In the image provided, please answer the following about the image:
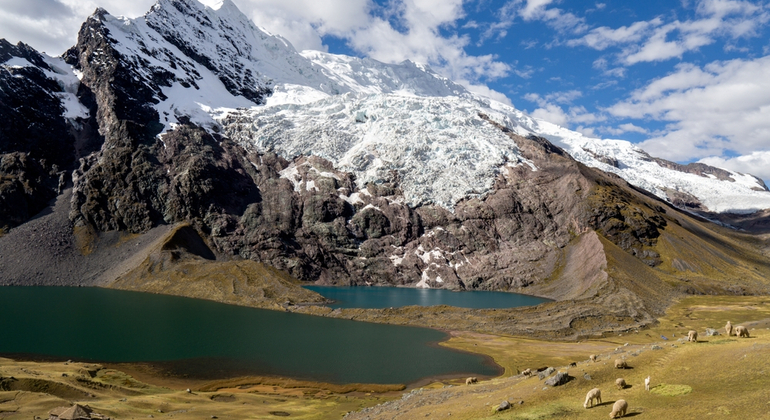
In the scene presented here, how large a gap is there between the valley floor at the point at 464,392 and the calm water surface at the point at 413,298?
4972cm

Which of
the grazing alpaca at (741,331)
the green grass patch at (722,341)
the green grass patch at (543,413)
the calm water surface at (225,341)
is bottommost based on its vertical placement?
the calm water surface at (225,341)

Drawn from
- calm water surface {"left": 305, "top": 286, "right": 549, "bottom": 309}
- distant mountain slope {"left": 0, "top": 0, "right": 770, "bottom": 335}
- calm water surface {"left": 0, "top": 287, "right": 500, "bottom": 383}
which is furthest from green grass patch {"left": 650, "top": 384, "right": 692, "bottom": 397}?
distant mountain slope {"left": 0, "top": 0, "right": 770, "bottom": 335}

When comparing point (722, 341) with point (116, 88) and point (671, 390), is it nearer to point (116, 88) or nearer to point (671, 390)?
point (671, 390)

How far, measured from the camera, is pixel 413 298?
122125mm

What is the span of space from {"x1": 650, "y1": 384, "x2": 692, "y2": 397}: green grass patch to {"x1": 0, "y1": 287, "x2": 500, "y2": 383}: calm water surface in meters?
33.4

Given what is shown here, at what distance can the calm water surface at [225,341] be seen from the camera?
57875 mm

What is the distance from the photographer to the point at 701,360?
1077 inches

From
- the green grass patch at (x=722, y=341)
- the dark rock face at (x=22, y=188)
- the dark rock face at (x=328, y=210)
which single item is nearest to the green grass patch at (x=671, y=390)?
the green grass patch at (x=722, y=341)

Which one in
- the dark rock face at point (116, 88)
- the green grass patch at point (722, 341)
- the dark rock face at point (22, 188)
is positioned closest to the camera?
the green grass patch at point (722, 341)

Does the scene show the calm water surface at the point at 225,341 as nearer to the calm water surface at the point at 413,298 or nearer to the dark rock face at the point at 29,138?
the calm water surface at the point at 413,298

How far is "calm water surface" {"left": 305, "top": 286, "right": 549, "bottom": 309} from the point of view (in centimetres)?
11131

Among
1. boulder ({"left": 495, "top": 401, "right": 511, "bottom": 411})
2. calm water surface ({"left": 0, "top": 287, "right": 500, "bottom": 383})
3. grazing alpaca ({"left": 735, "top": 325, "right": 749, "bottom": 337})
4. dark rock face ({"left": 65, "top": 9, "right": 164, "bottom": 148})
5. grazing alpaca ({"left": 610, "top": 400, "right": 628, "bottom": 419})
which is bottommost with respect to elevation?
calm water surface ({"left": 0, "top": 287, "right": 500, "bottom": 383})

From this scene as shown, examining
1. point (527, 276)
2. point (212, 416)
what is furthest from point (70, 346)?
point (527, 276)

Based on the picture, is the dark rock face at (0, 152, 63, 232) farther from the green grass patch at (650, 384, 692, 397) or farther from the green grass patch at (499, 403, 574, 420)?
the green grass patch at (650, 384, 692, 397)
